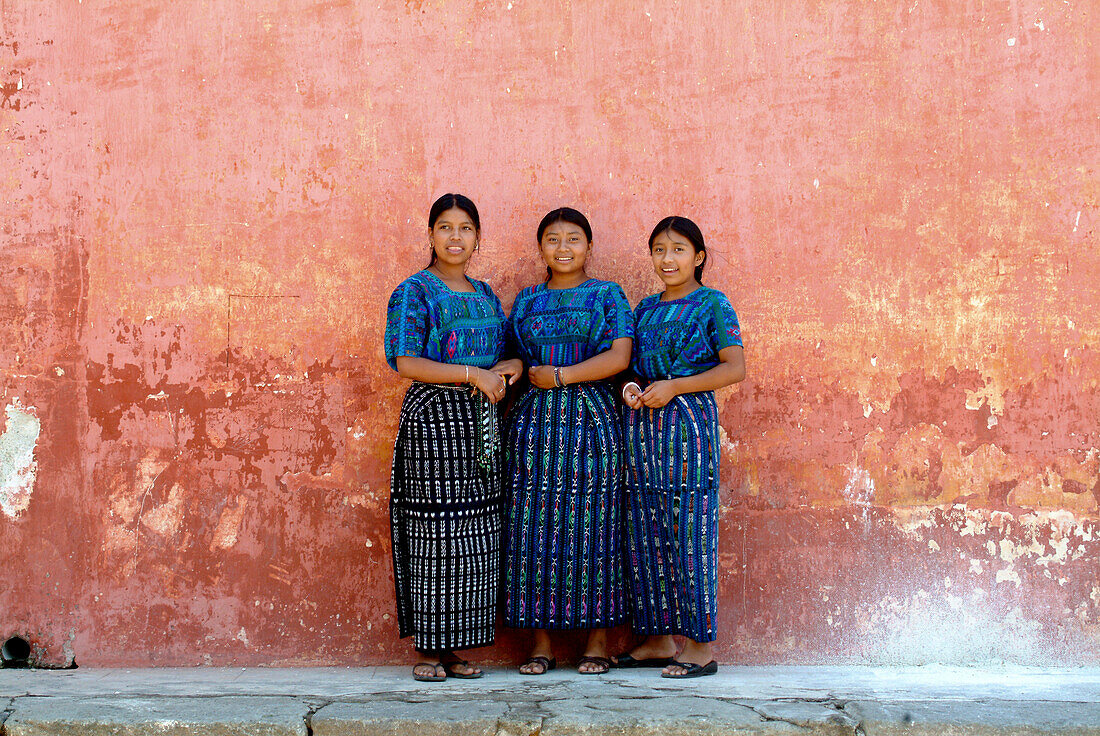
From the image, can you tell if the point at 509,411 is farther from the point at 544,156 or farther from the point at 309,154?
the point at 309,154

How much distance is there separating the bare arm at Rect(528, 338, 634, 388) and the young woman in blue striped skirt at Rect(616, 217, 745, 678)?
0.30 ft

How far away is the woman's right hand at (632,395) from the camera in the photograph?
3.34 m

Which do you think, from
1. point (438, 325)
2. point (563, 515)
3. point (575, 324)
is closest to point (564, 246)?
point (575, 324)

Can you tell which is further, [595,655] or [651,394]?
[595,655]

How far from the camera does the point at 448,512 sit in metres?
3.26

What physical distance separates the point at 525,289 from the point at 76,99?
2.04 m

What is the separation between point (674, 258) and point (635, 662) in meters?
1.56

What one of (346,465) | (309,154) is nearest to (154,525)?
(346,465)

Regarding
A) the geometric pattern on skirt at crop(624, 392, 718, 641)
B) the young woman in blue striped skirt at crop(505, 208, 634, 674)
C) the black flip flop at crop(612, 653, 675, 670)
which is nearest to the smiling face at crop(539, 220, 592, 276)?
the young woman in blue striped skirt at crop(505, 208, 634, 674)

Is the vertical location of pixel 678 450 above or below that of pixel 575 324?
below

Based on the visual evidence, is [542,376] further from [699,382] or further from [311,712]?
[311,712]

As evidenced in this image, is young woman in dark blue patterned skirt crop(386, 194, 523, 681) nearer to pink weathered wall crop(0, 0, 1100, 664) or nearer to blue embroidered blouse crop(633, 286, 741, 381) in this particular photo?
pink weathered wall crop(0, 0, 1100, 664)

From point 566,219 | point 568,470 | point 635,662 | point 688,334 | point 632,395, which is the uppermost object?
point 566,219

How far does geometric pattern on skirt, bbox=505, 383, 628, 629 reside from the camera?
11.1 feet
